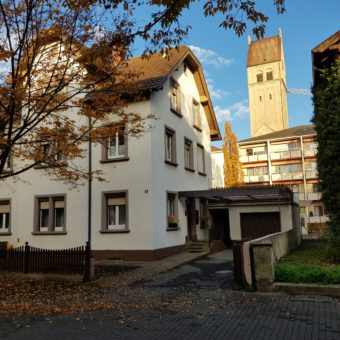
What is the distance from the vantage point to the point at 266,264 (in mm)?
9797

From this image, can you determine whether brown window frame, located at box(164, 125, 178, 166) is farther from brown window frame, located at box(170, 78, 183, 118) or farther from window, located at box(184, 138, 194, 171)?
window, located at box(184, 138, 194, 171)

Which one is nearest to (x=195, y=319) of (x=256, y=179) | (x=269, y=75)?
(x=256, y=179)

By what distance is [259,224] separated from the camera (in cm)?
2405

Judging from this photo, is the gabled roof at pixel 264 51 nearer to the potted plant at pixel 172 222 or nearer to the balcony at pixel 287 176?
the balcony at pixel 287 176

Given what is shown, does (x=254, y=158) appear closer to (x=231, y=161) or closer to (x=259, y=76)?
(x=231, y=161)

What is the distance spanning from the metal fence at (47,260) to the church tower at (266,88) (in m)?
85.4

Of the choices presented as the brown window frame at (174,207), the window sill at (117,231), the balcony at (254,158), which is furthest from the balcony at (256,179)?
the window sill at (117,231)

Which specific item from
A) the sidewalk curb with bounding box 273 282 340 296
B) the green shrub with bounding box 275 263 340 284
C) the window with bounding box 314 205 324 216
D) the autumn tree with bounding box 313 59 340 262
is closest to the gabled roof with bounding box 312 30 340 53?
the autumn tree with bounding box 313 59 340 262

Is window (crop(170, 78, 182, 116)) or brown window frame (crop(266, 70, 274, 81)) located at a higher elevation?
brown window frame (crop(266, 70, 274, 81))

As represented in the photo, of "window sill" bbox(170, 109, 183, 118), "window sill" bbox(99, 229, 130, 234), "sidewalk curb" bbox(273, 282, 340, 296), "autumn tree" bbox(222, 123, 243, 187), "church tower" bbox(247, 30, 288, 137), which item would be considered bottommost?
"sidewalk curb" bbox(273, 282, 340, 296)

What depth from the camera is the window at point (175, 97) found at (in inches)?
844

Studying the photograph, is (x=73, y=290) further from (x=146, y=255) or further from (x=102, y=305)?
(x=146, y=255)

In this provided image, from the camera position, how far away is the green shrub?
9.33 metres

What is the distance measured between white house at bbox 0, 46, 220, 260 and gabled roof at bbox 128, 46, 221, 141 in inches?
3.5
